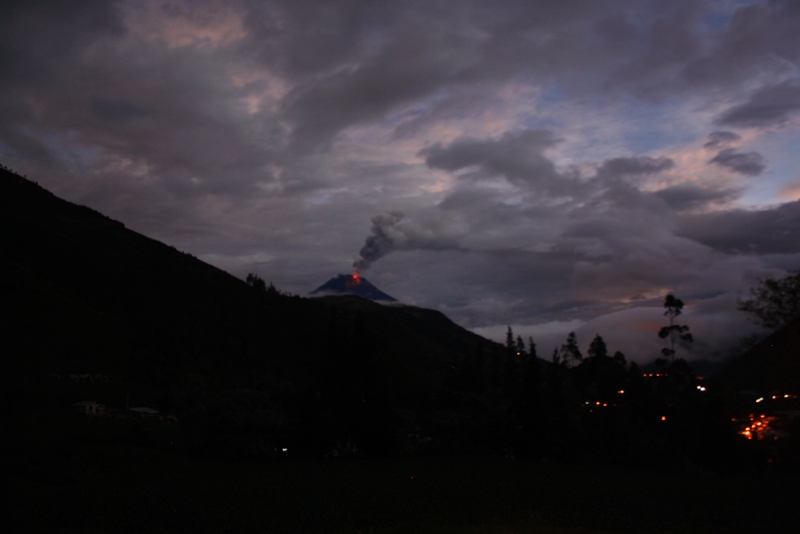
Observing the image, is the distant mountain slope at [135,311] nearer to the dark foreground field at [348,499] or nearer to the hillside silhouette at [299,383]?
the hillside silhouette at [299,383]

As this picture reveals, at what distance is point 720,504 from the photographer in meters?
24.8

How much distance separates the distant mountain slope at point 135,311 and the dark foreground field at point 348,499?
19229 mm

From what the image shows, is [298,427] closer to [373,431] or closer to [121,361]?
[373,431]

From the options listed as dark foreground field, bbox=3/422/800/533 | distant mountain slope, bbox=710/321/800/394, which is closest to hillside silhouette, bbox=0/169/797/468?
distant mountain slope, bbox=710/321/800/394

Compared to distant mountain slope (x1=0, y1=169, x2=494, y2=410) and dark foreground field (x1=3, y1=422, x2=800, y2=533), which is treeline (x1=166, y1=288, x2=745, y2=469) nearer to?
distant mountain slope (x1=0, y1=169, x2=494, y2=410)

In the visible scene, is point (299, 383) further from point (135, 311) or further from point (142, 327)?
point (135, 311)

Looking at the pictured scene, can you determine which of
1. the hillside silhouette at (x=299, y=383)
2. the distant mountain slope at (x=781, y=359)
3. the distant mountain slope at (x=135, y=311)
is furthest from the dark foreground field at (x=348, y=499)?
the distant mountain slope at (x=135, y=311)

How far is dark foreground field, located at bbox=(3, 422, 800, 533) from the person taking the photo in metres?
17.5

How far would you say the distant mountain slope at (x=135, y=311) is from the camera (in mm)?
82062

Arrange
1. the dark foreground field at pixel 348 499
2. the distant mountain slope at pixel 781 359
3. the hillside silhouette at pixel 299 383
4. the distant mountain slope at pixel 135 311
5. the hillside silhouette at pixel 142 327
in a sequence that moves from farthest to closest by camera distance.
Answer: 1. the distant mountain slope at pixel 135 311
2. the hillside silhouette at pixel 142 327
3. the hillside silhouette at pixel 299 383
4. the distant mountain slope at pixel 781 359
5. the dark foreground field at pixel 348 499

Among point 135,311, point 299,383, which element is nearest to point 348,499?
point 299,383

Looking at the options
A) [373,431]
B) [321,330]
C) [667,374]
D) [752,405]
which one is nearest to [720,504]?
[752,405]

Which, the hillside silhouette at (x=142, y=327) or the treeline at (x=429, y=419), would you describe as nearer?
the treeline at (x=429, y=419)

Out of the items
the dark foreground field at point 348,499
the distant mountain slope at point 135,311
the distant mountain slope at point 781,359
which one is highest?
the distant mountain slope at point 135,311
